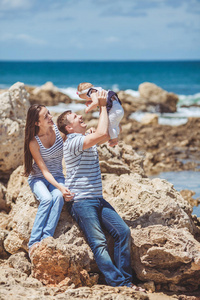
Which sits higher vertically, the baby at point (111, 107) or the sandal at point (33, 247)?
the baby at point (111, 107)

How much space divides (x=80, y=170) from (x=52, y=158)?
545 mm

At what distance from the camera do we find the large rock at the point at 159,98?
24141 millimetres

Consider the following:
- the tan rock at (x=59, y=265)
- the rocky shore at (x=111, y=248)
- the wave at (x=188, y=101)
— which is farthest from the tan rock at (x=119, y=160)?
the wave at (x=188, y=101)

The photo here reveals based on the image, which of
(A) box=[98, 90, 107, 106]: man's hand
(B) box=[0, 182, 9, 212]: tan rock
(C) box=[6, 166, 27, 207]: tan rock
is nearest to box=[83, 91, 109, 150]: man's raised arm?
(A) box=[98, 90, 107, 106]: man's hand

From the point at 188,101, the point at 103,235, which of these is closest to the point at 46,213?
the point at 103,235

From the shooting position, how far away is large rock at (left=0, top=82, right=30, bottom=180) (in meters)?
6.70

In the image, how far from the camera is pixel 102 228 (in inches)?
181

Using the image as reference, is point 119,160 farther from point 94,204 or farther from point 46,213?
point 46,213

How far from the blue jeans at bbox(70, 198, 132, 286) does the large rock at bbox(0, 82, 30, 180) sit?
2540 millimetres

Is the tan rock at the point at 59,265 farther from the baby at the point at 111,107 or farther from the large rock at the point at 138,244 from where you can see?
the baby at the point at 111,107

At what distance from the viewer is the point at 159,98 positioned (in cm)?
2538

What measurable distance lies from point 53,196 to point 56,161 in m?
0.56

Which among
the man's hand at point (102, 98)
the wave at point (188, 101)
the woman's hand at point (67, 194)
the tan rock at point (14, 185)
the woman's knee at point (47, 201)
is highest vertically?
the man's hand at point (102, 98)

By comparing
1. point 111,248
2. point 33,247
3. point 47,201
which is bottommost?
point 111,248
